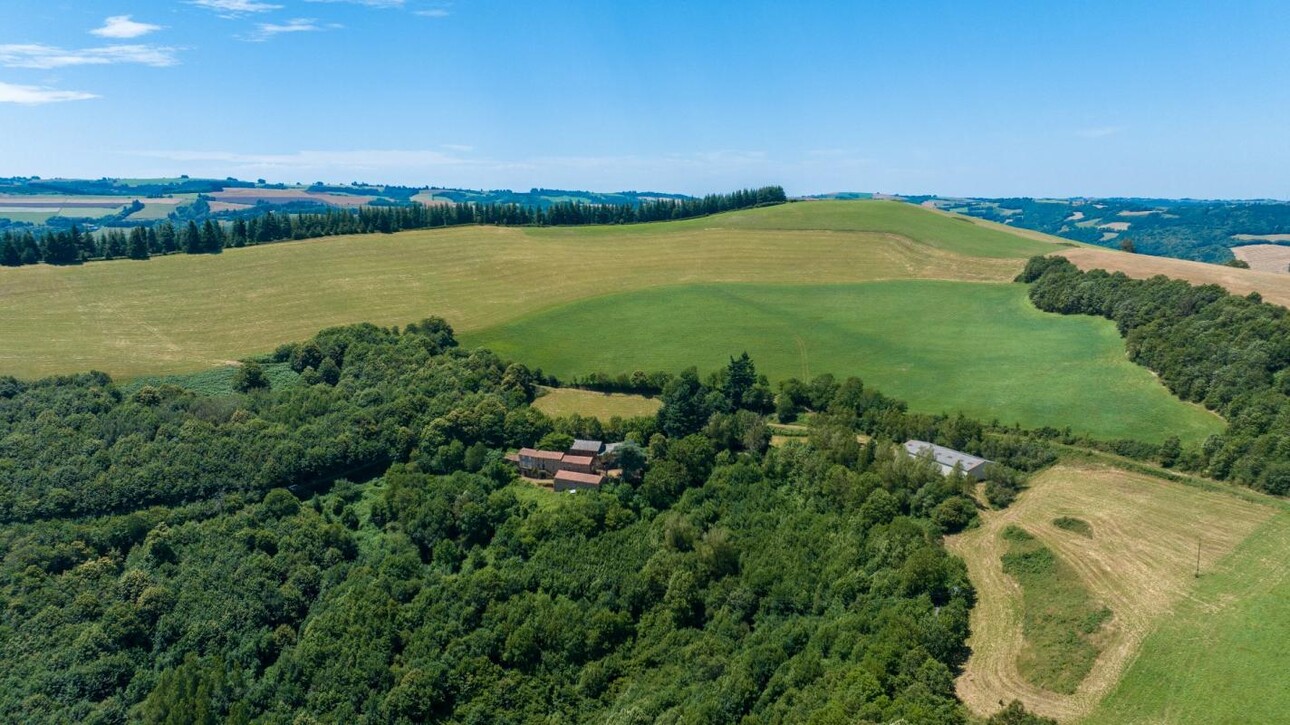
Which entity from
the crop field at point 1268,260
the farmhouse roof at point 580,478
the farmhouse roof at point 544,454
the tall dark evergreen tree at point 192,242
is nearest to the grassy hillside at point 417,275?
the tall dark evergreen tree at point 192,242

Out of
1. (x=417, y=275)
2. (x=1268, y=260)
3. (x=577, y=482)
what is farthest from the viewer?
(x=1268, y=260)

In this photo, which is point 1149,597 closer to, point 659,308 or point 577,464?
point 577,464

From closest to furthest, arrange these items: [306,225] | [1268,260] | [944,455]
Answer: [944,455]
[306,225]
[1268,260]

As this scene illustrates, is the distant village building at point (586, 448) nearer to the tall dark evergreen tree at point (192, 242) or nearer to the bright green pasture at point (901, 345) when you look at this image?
the bright green pasture at point (901, 345)

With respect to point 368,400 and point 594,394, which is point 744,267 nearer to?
point 594,394

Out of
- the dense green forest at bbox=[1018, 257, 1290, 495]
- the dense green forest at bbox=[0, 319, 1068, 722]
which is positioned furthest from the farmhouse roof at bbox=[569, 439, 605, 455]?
the dense green forest at bbox=[1018, 257, 1290, 495]

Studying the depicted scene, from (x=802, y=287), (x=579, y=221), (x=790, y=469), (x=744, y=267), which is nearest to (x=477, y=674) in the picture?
(x=790, y=469)

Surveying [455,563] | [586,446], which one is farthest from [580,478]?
[455,563]
